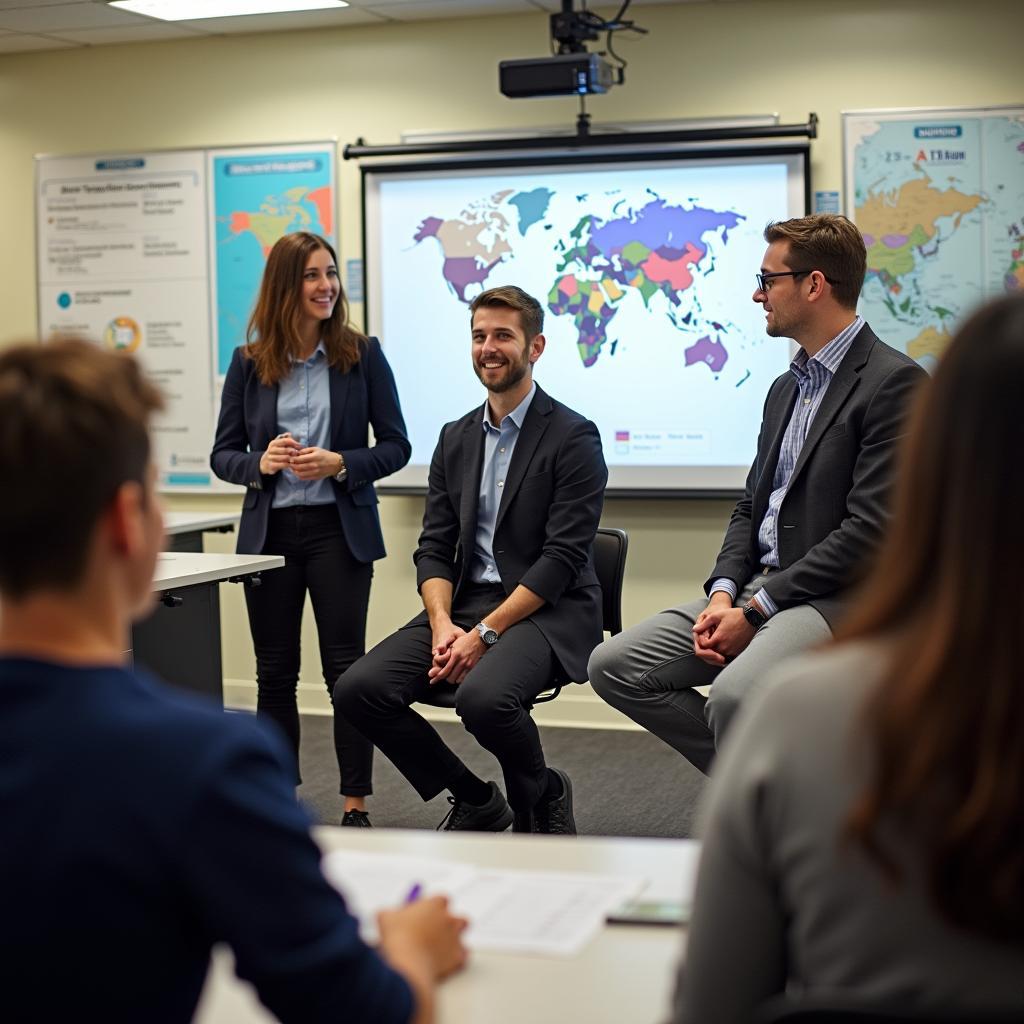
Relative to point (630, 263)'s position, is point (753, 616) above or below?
below

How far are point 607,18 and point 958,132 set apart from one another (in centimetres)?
133

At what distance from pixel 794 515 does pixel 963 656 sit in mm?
2294

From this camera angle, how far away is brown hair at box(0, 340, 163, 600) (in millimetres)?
910

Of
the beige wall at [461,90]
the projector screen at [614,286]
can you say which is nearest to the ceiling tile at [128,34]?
the beige wall at [461,90]

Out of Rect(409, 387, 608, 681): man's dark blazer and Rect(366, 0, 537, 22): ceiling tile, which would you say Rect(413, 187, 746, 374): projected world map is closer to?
Rect(366, 0, 537, 22): ceiling tile

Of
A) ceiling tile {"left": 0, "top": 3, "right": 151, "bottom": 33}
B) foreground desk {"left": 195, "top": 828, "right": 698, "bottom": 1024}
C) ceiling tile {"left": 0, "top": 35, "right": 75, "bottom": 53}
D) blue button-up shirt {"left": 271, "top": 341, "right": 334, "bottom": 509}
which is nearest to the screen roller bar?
ceiling tile {"left": 0, "top": 3, "right": 151, "bottom": 33}

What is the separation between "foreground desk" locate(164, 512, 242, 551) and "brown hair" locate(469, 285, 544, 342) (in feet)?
3.58

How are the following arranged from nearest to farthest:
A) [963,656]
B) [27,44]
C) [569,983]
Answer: [963,656]
[569,983]
[27,44]

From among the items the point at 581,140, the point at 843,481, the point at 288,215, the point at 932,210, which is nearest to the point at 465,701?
the point at 843,481

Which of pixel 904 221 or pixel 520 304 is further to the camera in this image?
pixel 904 221

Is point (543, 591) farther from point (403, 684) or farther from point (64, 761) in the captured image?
point (64, 761)

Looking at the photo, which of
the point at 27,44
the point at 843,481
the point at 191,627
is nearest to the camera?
the point at 843,481

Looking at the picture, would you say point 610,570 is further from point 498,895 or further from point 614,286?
point 498,895

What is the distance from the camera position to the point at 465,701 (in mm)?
3182
